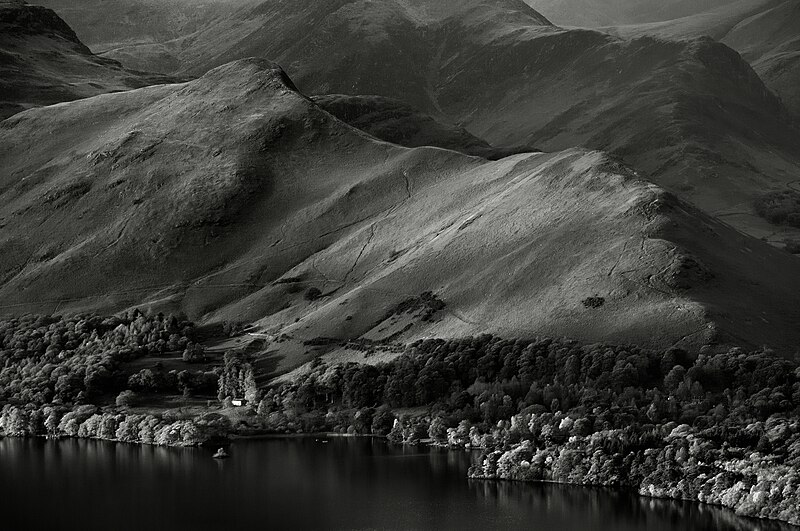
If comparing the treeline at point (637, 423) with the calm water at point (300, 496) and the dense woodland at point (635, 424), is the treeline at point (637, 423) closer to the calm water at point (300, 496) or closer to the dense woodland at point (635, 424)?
the dense woodland at point (635, 424)

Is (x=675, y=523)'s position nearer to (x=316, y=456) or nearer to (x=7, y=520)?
(x=316, y=456)

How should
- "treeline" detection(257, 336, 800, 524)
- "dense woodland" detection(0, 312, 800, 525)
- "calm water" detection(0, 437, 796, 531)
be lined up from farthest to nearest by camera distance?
"dense woodland" detection(0, 312, 800, 525) → "treeline" detection(257, 336, 800, 524) → "calm water" detection(0, 437, 796, 531)

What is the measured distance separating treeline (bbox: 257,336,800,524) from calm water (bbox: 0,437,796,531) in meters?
3.46

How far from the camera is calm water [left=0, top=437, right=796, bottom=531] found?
14500cm

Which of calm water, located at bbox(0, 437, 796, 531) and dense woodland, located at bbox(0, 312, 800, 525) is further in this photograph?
dense woodland, located at bbox(0, 312, 800, 525)

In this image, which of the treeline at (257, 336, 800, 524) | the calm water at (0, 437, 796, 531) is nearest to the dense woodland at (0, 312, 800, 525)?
the treeline at (257, 336, 800, 524)

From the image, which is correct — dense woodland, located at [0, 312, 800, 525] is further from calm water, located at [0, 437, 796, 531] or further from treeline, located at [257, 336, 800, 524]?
calm water, located at [0, 437, 796, 531]

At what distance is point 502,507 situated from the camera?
150750mm

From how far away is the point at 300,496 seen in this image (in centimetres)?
16012

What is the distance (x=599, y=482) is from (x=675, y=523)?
1814 cm

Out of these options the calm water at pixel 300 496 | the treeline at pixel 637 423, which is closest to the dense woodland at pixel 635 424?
the treeline at pixel 637 423

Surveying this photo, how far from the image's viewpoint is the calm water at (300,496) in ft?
476

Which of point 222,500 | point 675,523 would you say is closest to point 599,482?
point 675,523

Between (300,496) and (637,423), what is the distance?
1656 inches
